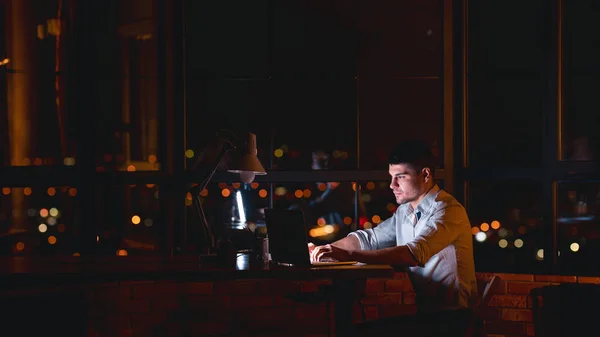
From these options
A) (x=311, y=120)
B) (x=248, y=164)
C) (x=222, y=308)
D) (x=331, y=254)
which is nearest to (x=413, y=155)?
(x=331, y=254)

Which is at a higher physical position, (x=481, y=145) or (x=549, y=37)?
(x=549, y=37)

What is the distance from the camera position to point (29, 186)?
4.27 meters

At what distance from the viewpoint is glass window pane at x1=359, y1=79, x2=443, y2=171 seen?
167 inches

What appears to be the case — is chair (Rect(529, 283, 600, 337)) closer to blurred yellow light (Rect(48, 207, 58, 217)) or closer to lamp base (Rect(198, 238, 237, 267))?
lamp base (Rect(198, 238, 237, 267))

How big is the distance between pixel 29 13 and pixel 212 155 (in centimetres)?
189

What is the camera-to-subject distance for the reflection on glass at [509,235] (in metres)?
4.14

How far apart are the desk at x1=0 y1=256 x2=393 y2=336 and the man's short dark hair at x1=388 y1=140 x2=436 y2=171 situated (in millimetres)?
621

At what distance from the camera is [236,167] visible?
342 cm

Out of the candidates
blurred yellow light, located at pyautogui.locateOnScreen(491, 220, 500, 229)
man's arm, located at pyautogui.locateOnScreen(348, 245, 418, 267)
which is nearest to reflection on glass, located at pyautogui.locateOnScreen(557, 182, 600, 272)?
blurred yellow light, located at pyautogui.locateOnScreen(491, 220, 500, 229)

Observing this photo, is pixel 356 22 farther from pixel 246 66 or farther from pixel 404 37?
pixel 246 66

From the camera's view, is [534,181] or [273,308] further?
[273,308]

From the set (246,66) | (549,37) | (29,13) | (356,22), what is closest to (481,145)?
(549,37)

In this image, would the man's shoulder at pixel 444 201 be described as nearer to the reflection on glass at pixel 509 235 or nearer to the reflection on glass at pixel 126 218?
the reflection on glass at pixel 509 235

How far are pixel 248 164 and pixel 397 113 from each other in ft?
4.22
